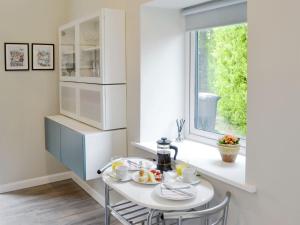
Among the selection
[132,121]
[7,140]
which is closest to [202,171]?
[132,121]

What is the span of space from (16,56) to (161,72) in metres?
1.82

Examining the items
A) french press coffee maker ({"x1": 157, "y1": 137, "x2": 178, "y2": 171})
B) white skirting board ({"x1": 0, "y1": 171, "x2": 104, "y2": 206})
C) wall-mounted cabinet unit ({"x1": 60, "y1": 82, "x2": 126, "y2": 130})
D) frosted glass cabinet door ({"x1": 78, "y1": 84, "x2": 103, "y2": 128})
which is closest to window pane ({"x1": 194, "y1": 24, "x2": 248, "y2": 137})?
french press coffee maker ({"x1": 157, "y1": 137, "x2": 178, "y2": 171})

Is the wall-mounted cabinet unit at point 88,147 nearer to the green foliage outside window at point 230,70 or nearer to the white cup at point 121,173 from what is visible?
the white cup at point 121,173

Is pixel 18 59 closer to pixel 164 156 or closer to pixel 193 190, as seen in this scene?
pixel 164 156

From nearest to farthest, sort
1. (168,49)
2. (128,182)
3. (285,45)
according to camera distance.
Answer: (285,45)
(128,182)
(168,49)

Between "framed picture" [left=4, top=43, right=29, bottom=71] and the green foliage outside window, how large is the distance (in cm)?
210

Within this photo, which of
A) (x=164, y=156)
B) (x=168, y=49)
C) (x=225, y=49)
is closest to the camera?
(x=164, y=156)

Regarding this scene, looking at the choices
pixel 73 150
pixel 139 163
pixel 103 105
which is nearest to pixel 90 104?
pixel 103 105

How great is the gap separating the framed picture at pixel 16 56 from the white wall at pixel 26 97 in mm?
46

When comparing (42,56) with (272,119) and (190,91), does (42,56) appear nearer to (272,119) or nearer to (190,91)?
(190,91)

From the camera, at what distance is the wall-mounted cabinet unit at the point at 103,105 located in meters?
2.71

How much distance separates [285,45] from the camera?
1.51m

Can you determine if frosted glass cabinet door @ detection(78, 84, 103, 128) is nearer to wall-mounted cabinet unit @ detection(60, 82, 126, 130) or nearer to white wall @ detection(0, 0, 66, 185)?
wall-mounted cabinet unit @ detection(60, 82, 126, 130)

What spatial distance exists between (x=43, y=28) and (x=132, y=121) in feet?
5.86
